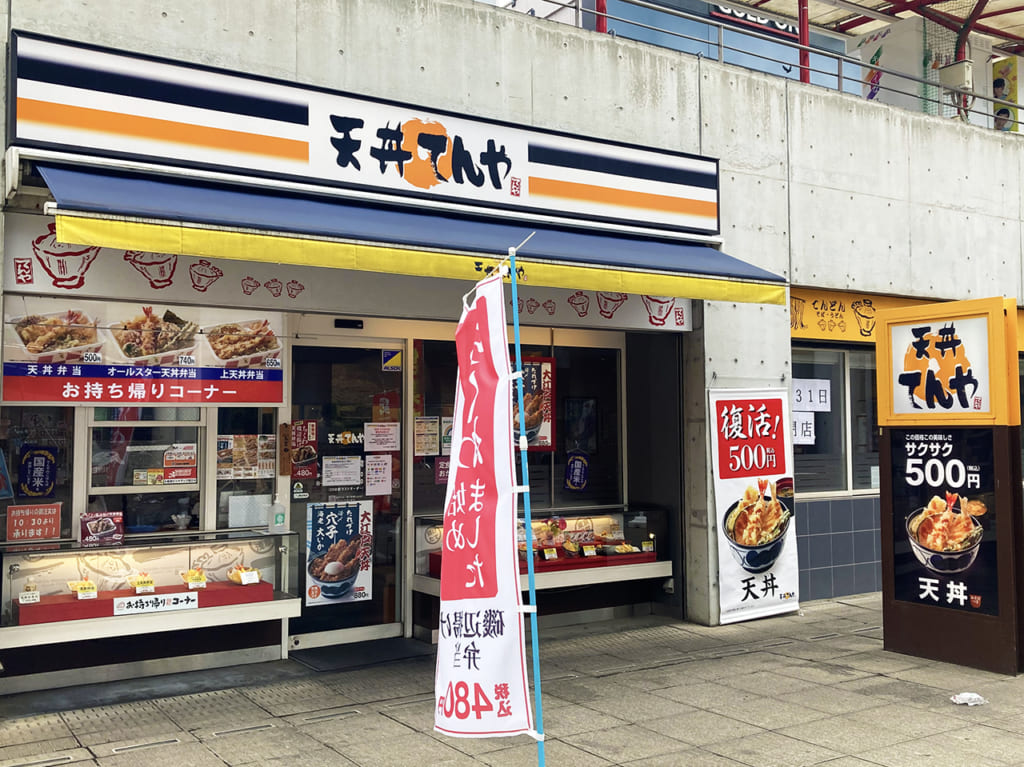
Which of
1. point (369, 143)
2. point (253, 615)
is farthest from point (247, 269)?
point (253, 615)

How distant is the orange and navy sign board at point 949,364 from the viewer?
7.72 m

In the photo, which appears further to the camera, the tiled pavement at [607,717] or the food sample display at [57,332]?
the food sample display at [57,332]

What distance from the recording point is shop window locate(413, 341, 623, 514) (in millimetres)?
9070

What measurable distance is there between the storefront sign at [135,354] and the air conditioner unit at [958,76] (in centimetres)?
968

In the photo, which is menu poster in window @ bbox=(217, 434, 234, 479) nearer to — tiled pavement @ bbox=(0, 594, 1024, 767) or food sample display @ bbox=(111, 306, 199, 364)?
food sample display @ bbox=(111, 306, 199, 364)

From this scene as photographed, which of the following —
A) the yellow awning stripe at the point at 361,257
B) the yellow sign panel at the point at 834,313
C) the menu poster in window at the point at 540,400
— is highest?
the yellow sign panel at the point at 834,313

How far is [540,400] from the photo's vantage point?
380 inches

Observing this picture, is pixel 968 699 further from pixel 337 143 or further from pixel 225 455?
pixel 337 143

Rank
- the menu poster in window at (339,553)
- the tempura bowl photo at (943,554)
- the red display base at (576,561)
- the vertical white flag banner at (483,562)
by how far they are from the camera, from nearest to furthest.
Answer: the vertical white flag banner at (483,562)
the tempura bowl photo at (943,554)
the menu poster in window at (339,553)
the red display base at (576,561)

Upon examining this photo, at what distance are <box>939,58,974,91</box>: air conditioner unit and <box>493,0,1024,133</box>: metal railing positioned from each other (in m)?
0.12

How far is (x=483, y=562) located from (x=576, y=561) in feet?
16.2

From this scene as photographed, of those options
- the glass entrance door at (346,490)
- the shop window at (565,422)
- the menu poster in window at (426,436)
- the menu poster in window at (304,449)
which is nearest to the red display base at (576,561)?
the glass entrance door at (346,490)

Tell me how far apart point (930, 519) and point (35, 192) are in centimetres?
726

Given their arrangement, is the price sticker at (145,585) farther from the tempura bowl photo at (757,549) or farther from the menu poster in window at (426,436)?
the tempura bowl photo at (757,549)
